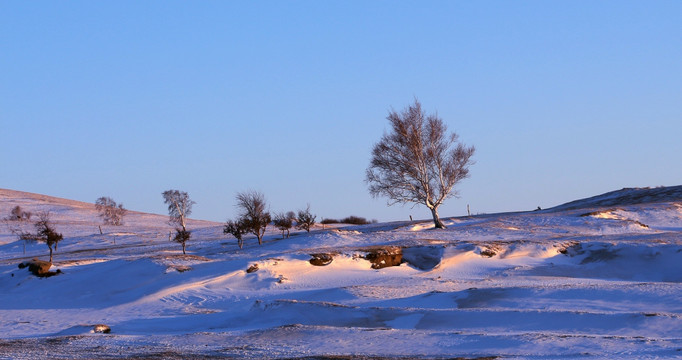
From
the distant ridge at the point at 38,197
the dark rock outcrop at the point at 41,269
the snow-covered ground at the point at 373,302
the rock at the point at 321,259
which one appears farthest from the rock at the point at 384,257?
the distant ridge at the point at 38,197

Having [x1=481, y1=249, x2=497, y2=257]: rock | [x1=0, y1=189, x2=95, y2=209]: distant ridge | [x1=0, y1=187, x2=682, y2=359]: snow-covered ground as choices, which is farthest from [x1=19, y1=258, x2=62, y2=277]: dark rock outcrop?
[x1=0, y1=189, x2=95, y2=209]: distant ridge

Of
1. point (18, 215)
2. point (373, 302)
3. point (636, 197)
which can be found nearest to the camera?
point (373, 302)

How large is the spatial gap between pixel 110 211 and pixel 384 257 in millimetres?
67491

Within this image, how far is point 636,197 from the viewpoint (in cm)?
6244

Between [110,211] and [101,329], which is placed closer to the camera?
[101,329]

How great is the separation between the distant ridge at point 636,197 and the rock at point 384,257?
34.4 meters

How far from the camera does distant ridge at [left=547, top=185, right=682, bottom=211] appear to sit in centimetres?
5897

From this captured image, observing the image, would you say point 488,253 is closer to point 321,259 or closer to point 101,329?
point 321,259

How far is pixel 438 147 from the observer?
47000 millimetres

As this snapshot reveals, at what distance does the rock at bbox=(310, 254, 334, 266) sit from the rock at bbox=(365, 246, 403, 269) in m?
1.49

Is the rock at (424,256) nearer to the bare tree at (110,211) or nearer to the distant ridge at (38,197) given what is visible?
the bare tree at (110,211)

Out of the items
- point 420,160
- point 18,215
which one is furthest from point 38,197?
point 420,160

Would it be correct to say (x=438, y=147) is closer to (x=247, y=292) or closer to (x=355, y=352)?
(x=247, y=292)

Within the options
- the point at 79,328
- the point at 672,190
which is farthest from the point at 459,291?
the point at 672,190
